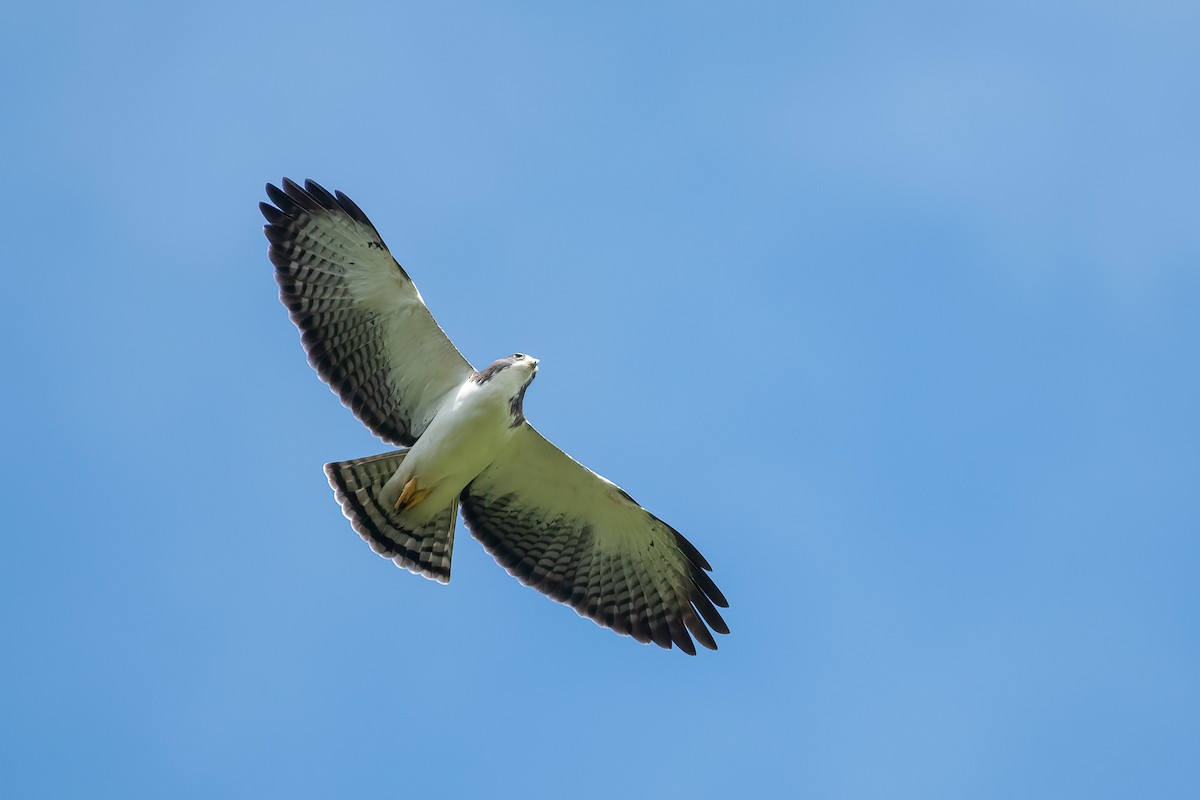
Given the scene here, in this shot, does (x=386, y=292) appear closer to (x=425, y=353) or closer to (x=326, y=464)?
(x=425, y=353)

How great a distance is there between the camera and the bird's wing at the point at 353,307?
43.9ft

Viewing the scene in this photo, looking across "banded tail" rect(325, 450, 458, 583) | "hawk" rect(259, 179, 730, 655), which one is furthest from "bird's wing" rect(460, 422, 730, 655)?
"banded tail" rect(325, 450, 458, 583)

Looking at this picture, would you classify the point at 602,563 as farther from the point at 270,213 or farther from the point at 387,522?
the point at 270,213

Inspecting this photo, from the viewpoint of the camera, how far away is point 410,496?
43.9 feet

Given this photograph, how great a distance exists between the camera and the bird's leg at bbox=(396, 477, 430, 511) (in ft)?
43.7

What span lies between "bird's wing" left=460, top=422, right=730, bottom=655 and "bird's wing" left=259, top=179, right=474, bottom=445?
1.18m

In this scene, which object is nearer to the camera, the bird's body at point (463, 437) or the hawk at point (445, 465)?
the bird's body at point (463, 437)

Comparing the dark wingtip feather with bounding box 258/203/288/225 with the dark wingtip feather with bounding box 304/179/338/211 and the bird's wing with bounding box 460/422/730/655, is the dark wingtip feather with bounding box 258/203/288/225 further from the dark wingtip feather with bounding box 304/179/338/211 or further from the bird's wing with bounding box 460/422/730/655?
the bird's wing with bounding box 460/422/730/655

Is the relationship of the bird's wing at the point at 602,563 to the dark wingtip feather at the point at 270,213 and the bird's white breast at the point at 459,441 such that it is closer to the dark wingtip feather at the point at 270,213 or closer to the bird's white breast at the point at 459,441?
the bird's white breast at the point at 459,441

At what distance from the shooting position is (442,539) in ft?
45.3

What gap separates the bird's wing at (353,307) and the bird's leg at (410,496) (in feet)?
2.02

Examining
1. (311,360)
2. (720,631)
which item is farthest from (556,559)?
(311,360)

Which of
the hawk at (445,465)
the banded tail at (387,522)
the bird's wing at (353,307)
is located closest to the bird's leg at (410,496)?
the hawk at (445,465)

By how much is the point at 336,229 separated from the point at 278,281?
0.70m
